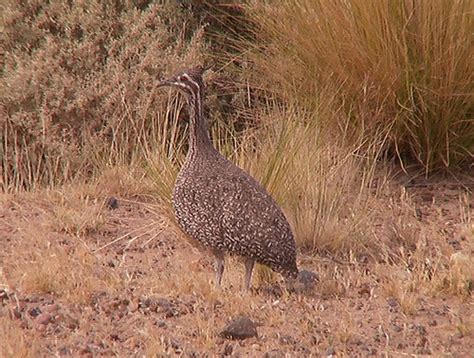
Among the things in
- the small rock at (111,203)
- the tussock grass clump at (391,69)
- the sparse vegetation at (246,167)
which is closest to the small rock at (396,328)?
the sparse vegetation at (246,167)

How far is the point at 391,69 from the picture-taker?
26.6 ft

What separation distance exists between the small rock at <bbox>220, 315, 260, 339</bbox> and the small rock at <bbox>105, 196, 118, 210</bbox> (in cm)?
278

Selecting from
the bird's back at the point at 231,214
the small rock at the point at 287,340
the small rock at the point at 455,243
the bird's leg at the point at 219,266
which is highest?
the bird's back at the point at 231,214

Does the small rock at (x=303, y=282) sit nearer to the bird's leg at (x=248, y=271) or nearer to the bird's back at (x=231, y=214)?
the bird's back at (x=231, y=214)

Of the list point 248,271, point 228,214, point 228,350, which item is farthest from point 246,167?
point 228,350

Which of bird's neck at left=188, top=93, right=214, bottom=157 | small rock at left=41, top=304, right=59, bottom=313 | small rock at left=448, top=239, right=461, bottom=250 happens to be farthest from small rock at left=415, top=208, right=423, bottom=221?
small rock at left=41, top=304, right=59, bottom=313

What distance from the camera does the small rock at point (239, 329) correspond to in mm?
5363

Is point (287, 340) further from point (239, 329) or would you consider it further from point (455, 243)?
point (455, 243)

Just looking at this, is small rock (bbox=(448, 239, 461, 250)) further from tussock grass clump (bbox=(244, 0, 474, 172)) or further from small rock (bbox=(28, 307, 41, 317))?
small rock (bbox=(28, 307, 41, 317))

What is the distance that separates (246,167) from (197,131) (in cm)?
96

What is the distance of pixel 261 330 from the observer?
5.52 m

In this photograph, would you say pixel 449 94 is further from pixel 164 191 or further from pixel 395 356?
pixel 395 356

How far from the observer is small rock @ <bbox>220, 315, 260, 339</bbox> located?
17.6 feet

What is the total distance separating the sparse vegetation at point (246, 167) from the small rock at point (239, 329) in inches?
1.4
